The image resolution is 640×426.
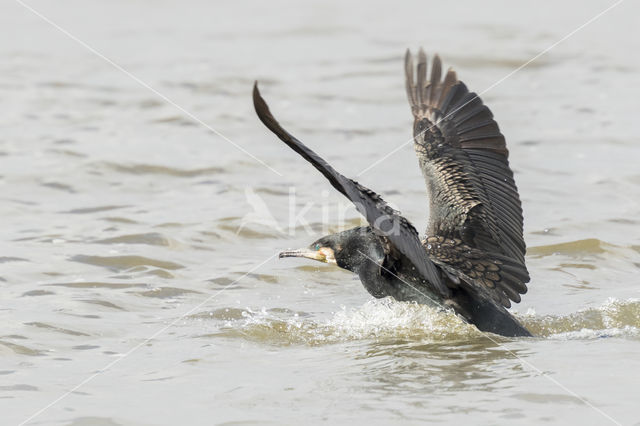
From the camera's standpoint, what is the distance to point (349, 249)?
6785mm

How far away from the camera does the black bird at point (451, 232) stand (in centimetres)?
643


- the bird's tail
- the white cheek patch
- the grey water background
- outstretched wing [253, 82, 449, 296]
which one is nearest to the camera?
outstretched wing [253, 82, 449, 296]

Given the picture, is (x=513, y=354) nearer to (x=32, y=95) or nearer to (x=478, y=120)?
(x=478, y=120)

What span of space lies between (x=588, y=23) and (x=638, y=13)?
1.67 meters

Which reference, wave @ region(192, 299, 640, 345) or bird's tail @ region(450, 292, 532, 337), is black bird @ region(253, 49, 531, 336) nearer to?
bird's tail @ region(450, 292, 532, 337)

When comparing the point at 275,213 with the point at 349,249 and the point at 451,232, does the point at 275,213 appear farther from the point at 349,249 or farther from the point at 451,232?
the point at 349,249

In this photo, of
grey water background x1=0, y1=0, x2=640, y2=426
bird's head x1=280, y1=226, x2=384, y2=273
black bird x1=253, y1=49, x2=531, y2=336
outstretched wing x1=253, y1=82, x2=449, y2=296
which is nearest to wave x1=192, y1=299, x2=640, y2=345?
grey water background x1=0, y1=0, x2=640, y2=426

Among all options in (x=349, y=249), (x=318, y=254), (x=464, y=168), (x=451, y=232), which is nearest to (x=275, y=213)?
(x=464, y=168)

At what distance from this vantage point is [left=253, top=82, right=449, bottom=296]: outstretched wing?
498 centimetres

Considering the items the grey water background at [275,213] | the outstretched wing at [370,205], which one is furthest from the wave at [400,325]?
the outstretched wing at [370,205]

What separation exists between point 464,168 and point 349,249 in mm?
1471

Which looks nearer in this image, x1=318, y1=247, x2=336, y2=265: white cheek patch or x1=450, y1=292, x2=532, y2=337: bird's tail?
x1=450, y1=292, x2=532, y2=337: bird's tail

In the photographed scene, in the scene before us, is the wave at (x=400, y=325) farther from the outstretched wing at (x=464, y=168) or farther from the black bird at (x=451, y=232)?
the outstretched wing at (x=464, y=168)

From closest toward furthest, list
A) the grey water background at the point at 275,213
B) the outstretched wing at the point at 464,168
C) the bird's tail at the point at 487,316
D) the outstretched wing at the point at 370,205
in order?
the outstretched wing at the point at 370,205 → the grey water background at the point at 275,213 → the bird's tail at the point at 487,316 → the outstretched wing at the point at 464,168
